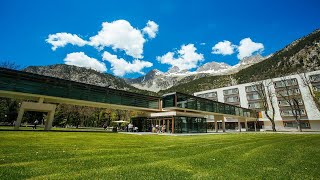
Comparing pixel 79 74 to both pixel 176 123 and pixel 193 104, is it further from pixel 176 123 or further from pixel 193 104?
pixel 176 123

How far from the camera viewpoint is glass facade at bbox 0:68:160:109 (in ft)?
86.0

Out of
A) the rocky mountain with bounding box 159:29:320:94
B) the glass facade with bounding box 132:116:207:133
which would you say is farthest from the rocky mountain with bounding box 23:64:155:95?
the glass facade with bounding box 132:116:207:133

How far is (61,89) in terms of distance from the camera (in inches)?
1191

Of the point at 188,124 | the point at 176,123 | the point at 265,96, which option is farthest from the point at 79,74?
the point at 176,123

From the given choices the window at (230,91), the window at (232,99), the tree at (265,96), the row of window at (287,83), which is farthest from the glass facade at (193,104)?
the window at (230,91)

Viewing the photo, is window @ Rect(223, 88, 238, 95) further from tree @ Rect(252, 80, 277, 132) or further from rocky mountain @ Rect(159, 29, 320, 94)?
rocky mountain @ Rect(159, 29, 320, 94)

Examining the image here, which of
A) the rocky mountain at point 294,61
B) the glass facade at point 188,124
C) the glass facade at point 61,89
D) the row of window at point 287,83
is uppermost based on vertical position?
the rocky mountain at point 294,61

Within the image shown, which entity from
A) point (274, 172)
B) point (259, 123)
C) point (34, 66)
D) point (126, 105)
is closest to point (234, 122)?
point (259, 123)

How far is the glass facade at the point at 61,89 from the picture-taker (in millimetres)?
26219

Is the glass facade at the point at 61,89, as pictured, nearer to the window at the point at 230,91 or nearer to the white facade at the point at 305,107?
the white facade at the point at 305,107

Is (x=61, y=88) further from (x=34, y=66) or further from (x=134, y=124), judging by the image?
(x=34, y=66)

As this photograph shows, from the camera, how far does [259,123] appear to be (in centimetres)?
7856

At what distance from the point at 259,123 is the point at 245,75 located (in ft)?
241

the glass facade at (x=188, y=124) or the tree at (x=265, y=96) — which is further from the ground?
the tree at (x=265, y=96)
